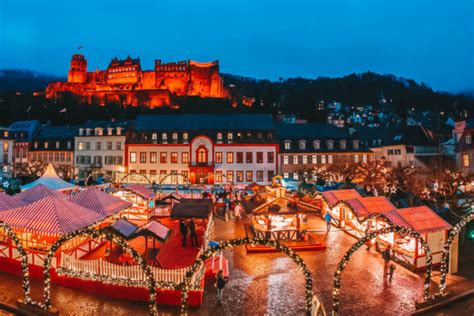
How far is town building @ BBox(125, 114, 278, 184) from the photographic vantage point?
153 feet

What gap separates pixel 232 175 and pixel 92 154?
71.8 ft

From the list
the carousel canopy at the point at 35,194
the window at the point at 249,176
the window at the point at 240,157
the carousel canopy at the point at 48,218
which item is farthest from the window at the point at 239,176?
the carousel canopy at the point at 48,218

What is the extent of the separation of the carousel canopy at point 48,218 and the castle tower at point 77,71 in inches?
4623

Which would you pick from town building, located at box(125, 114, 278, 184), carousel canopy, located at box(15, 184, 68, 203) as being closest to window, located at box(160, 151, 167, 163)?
town building, located at box(125, 114, 278, 184)

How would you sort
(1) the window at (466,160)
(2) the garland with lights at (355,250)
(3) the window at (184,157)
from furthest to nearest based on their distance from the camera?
(3) the window at (184,157) → (1) the window at (466,160) → (2) the garland with lights at (355,250)

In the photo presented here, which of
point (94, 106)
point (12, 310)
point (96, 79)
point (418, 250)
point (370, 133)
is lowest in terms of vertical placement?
point (12, 310)

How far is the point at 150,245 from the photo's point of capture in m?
17.4


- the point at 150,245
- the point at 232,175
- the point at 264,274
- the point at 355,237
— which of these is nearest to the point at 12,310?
the point at 150,245

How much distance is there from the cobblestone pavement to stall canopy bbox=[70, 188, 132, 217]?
16.8ft

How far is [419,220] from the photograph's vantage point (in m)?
14.5

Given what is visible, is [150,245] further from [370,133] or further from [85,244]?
[370,133]

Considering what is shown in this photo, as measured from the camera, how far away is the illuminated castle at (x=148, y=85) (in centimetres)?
9925

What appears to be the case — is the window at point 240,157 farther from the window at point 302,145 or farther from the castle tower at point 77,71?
the castle tower at point 77,71

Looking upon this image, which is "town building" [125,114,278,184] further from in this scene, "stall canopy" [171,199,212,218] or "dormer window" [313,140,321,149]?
"stall canopy" [171,199,212,218]
